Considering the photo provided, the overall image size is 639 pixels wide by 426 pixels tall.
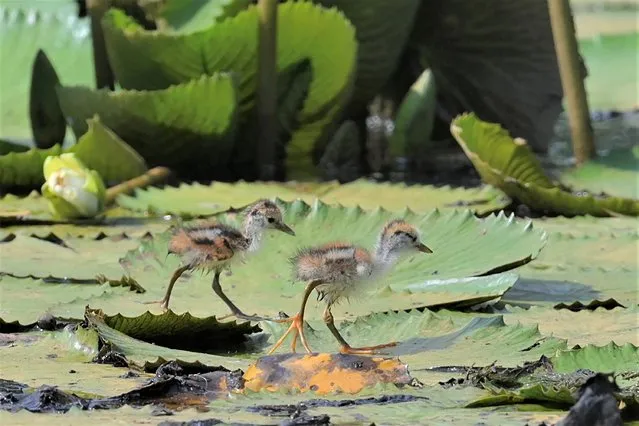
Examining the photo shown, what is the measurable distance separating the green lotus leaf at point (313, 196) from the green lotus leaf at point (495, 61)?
1.34 m

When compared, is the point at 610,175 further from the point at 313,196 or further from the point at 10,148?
the point at 10,148

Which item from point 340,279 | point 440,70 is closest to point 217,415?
point 340,279

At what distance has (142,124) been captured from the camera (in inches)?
173

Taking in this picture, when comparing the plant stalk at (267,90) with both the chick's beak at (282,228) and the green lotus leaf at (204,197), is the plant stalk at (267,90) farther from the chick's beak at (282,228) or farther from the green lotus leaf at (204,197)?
the chick's beak at (282,228)

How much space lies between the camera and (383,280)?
9.09ft

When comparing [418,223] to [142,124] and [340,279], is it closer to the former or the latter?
[340,279]

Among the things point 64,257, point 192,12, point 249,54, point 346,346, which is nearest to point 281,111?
point 249,54

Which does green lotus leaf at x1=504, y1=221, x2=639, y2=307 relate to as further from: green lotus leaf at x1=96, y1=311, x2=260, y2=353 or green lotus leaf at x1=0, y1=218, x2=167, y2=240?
green lotus leaf at x1=0, y1=218, x2=167, y2=240

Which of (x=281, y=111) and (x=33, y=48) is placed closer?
(x=281, y=111)

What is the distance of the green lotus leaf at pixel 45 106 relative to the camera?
456cm

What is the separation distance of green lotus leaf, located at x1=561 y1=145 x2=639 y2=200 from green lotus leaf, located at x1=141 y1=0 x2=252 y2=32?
127 cm

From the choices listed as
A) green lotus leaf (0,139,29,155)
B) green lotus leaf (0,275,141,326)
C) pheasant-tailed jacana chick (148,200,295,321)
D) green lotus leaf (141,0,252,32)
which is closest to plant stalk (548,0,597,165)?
green lotus leaf (141,0,252,32)

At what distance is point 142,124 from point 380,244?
1.93 m

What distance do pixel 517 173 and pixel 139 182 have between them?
1.18 m
